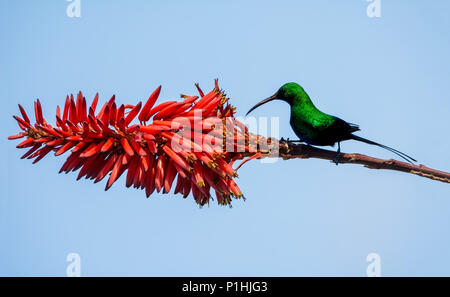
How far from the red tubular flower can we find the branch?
1.06 ft

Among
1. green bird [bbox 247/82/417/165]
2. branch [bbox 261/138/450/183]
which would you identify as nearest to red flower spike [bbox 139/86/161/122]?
branch [bbox 261/138/450/183]

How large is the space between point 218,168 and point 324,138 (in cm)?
112

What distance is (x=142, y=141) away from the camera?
3307mm

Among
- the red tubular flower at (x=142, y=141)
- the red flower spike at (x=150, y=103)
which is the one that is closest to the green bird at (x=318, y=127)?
the red tubular flower at (x=142, y=141)

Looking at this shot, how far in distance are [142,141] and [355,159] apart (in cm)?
166

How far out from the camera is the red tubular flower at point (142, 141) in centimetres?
327

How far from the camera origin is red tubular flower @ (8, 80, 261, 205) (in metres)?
3.27

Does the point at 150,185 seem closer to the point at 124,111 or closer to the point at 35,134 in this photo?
the point at 124,111

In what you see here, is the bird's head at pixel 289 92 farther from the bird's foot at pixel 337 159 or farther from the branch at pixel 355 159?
the bird's foot at pixel 337 159

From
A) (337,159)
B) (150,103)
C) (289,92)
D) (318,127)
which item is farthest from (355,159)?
(150,103)

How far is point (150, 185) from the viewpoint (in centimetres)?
337

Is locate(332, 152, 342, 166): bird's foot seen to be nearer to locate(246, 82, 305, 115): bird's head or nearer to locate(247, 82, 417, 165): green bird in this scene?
locate(247, 82, 417, 165): green bird

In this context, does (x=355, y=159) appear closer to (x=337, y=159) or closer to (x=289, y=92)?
(x=337, y=159)

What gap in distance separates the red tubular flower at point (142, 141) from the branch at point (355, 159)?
32 centimetres
